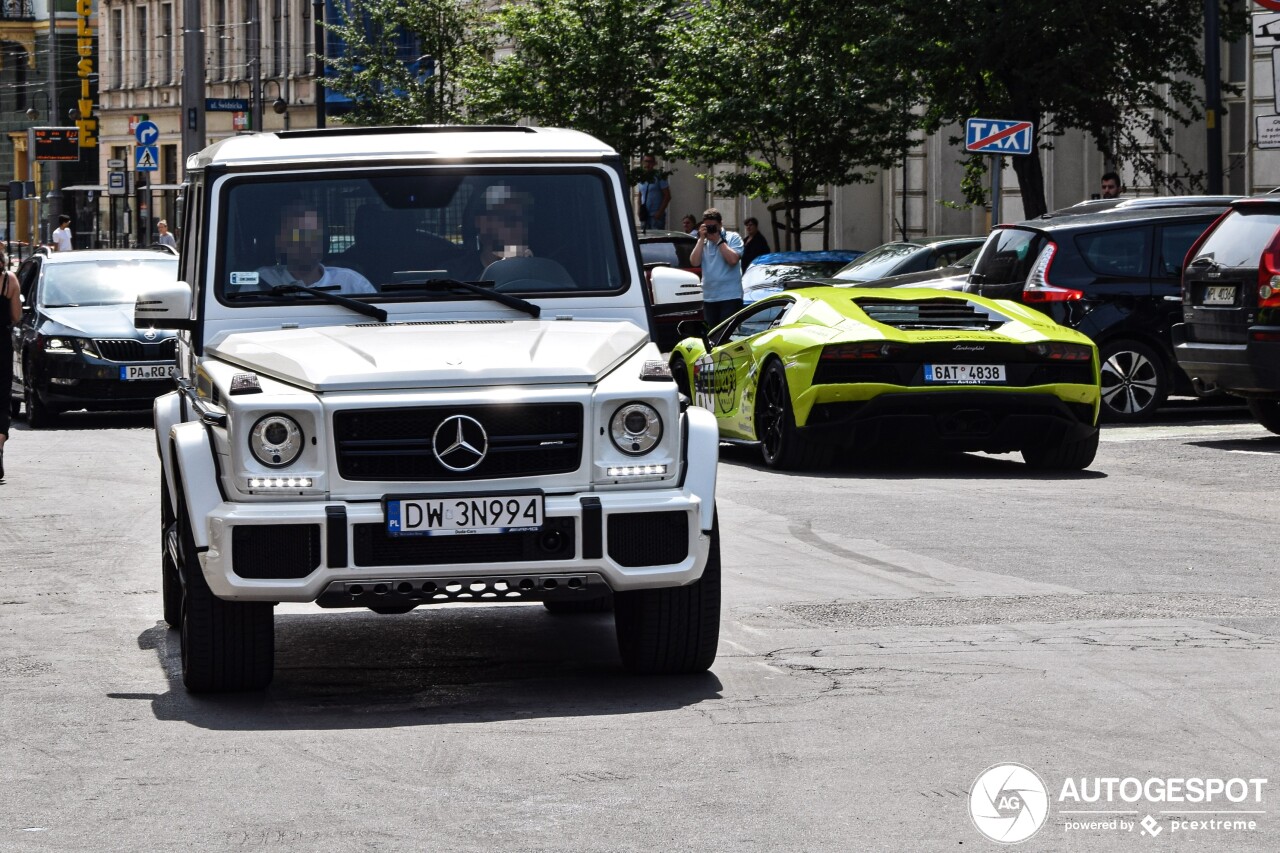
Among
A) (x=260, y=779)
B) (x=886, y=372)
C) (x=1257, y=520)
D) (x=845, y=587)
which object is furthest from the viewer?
(x=886, y=372)

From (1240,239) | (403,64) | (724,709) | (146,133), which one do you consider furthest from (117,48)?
(724,709)

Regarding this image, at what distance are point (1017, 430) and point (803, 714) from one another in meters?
7.93

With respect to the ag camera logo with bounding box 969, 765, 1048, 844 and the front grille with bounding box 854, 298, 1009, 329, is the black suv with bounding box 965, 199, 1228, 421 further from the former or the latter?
the ag camera logo with bounding box 969, 765, 1048, 844

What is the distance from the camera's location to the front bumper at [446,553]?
7020 millimetres

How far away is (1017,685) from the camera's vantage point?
7.37 metres

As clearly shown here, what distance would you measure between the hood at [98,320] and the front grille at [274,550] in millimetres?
14083

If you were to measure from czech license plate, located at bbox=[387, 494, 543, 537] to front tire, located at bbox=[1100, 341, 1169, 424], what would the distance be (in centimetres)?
1218

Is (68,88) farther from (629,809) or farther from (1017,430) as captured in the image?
(629,809)

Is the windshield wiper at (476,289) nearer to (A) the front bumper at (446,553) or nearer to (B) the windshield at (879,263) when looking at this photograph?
(A) the front bumper at (446,553)

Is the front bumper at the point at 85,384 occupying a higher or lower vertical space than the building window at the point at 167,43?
lower

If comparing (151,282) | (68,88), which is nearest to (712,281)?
(151,282)

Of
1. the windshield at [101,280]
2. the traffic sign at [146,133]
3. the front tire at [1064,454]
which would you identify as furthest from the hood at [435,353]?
the traffic sign at [146,133]

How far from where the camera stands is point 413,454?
711 centimetres

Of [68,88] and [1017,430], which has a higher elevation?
[68,88]
